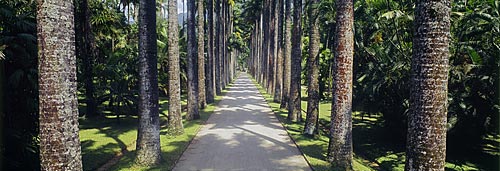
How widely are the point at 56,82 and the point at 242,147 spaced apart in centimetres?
770

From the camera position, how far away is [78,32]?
17.5 meters

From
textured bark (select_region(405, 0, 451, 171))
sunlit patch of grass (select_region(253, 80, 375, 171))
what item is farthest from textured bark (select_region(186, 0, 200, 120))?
textured bark (select_region(405, 0, 451, 171))

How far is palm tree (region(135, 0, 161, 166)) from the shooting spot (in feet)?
31.9

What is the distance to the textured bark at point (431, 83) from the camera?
5023 millimetres

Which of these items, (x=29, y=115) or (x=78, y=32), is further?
(x=78, y=32)

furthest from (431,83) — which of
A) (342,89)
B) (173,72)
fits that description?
(173,72)

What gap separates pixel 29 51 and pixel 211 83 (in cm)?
1867

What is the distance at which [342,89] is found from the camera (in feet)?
31.7

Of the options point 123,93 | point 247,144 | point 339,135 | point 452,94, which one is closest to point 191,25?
point 123,93

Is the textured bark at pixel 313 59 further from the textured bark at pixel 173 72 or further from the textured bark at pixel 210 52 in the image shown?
the textured bark at pixel 210 52

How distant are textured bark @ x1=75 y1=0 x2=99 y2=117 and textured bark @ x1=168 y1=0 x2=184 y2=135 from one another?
17.2ft

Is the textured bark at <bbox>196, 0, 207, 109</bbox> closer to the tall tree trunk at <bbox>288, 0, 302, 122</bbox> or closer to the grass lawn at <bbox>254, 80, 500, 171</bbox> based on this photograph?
the tall tree trunk at <bbox>288, 0, 302, 122</bbox>

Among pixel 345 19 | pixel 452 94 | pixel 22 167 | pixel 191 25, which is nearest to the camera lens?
pixel 22 167

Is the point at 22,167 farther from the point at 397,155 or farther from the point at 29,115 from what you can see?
the point at 397,155
